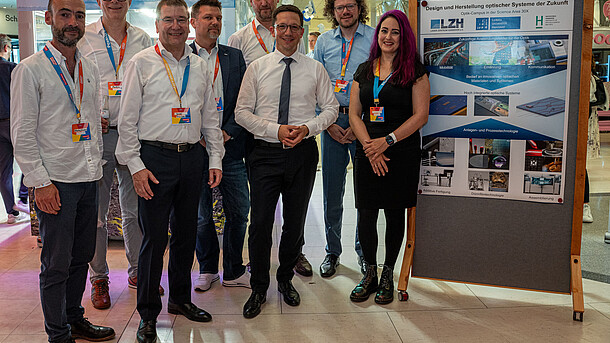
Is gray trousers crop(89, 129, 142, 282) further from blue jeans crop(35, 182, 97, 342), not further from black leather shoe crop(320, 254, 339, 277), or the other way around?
black leather shoe crop(320, 254, 339, 277)

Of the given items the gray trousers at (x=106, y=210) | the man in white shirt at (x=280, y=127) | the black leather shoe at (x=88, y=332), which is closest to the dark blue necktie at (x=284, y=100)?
the man in white shirt at (x=280, y=127)

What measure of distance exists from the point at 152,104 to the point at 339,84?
1386 millimetres

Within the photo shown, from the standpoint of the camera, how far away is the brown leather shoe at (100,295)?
10.5 feet

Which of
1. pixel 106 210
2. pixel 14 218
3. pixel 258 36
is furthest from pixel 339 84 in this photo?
pixel 14 218

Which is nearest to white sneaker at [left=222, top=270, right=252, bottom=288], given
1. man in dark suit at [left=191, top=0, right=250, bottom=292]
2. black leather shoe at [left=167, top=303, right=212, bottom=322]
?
man in dark suit at [left=191, top=0, right=250, bottom=292]

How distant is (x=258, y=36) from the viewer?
3557 millimetres

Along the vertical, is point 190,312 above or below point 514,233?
below

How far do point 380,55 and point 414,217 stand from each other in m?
0.99

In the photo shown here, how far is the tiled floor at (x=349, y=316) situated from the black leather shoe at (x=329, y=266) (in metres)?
0.05

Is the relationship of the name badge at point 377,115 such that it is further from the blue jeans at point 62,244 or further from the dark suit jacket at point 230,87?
the blue jeans at point 62,244

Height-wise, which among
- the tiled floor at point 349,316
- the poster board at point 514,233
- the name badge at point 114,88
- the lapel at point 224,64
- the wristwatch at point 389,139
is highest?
the lapel at point 224,64

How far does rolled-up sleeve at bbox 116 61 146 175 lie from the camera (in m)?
2.58

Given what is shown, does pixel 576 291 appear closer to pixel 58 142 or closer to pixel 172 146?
pixel 172 146

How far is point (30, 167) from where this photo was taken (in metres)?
2.31
